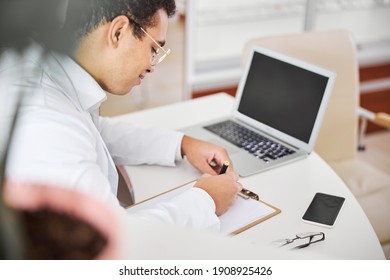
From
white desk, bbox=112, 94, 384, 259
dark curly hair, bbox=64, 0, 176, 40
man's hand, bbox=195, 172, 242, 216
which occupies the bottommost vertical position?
white desk, bbox=112, 94, 384, 259

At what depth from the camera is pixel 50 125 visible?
0.61 metres

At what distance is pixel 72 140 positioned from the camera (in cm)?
66

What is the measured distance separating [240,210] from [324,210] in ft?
0.61

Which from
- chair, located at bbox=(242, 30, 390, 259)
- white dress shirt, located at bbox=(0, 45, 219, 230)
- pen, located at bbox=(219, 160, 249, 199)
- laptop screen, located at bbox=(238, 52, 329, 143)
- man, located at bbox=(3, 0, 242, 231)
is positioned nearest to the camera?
white dress shirt, located at bbox=(0, 45, 219, 230)

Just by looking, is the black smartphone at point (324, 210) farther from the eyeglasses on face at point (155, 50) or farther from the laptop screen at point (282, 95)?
the eyeglasses on face at point (155, 50)

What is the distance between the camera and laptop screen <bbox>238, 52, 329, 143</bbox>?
1.26m

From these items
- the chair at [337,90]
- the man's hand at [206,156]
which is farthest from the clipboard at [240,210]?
the chair at [337,90]

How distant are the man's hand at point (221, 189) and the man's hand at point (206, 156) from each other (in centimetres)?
16

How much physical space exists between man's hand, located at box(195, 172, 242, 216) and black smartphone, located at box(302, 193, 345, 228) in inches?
6.3

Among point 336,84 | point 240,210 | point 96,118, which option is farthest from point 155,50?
point 336,84

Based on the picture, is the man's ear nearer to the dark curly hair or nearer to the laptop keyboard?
the dark curly hair

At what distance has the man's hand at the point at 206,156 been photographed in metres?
1.16

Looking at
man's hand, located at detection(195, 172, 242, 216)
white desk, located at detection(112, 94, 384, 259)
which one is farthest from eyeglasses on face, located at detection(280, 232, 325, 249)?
man's hand, located at detection(195, 172, 242, 216)

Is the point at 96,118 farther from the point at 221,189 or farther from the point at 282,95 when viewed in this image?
the point at 282,95
